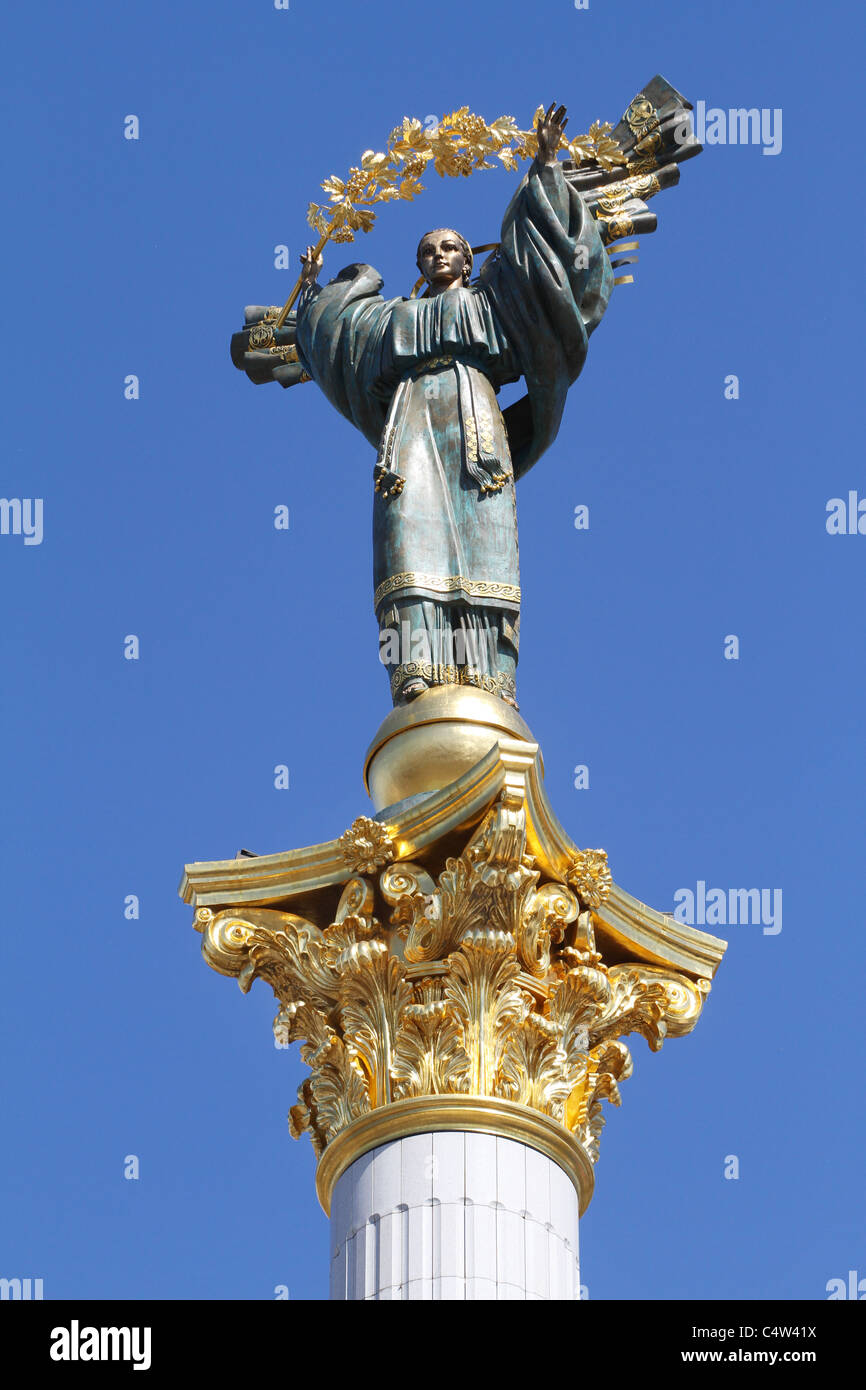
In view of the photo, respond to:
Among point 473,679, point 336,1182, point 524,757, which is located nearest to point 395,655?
point 473,679

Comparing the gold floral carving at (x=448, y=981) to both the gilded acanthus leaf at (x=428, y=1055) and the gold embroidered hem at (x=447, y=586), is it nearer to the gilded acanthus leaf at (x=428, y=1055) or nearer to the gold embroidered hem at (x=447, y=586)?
the gilded acanthus leaf at (x=428, y=1055)

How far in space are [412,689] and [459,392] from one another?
3.73 meters

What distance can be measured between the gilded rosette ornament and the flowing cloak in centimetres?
325

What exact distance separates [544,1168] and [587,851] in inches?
110

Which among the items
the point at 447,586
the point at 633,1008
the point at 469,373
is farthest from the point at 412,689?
the point at 469,373

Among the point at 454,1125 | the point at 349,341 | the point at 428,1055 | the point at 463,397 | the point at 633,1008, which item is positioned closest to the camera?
the point at 454,1125

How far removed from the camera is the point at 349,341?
27297 mm

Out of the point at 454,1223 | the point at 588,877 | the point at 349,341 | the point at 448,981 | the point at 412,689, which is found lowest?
the point at 454,1223

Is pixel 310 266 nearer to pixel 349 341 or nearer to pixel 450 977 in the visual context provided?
pixel 349 341

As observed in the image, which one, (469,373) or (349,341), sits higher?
(349,341)

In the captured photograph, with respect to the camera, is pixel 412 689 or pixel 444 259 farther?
pixel 444 259

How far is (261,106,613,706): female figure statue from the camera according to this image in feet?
81.5

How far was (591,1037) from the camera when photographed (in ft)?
75.7

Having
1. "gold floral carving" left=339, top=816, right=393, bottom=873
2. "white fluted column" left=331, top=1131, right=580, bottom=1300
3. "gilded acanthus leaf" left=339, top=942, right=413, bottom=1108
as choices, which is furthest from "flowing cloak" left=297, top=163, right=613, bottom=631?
"white fluted column" left=331, top=1131, right=580, bottom=1300
